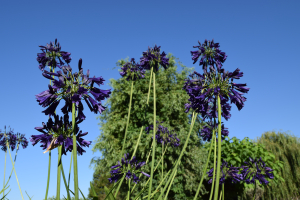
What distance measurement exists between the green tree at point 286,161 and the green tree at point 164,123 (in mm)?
4322

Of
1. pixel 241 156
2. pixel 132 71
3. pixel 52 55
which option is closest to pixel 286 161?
pixel 241 156

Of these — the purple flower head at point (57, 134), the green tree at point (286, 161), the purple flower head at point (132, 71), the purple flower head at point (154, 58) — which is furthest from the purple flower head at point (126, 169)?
the green tree at point (286, 161)

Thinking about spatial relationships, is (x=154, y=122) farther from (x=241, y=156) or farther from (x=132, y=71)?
(x=241, y=156)

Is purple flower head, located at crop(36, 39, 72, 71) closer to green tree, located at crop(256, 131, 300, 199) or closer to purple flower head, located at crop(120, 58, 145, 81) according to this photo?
purple flower head, located at crop(120, 58, 145, 81)

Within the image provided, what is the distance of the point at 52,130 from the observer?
2.20 meters

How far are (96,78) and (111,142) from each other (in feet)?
44.6

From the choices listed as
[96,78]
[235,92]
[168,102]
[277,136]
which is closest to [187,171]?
[168,102]

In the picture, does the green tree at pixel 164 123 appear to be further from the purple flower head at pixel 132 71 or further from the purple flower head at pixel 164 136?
the purple flower head at pixel 132 71

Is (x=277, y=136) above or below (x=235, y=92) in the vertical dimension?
above

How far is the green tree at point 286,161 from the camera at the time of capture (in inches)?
533

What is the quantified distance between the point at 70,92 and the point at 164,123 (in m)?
11.8

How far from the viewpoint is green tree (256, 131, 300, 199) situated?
44.4 ft

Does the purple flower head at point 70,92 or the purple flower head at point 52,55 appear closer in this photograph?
the purple flower head at point 70,92

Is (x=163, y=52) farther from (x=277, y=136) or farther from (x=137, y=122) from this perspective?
(x=277, y=136)
